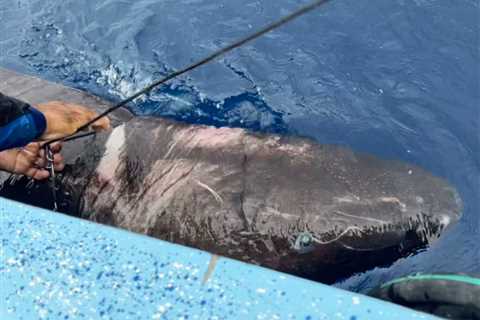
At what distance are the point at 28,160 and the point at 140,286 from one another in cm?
173

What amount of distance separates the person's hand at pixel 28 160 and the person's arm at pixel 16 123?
202 millimetres

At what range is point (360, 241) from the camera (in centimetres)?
296

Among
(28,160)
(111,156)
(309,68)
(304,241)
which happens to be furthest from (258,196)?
(309,68)

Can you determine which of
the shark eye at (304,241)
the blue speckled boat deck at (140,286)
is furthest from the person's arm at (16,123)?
the shark eye at (304,241)

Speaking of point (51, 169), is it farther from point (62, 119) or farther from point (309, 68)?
point (309, 68)

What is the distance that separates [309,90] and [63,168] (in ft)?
6.01

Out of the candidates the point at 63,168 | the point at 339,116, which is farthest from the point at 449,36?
the point at 63,168

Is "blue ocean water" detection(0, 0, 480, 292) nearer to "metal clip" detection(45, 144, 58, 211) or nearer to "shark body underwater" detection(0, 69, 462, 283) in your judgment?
"shark body underwater" detection(0, 69, 462, 283)

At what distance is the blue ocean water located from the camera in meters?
4.05

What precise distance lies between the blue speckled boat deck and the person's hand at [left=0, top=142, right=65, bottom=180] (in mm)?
1307

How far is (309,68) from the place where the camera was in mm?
4609

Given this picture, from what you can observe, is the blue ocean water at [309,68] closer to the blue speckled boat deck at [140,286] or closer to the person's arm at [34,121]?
the person's arm at [34,121]

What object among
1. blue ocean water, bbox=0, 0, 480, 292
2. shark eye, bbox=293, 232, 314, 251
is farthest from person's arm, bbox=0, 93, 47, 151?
shark eye, bbox=293, 232, 314, 251

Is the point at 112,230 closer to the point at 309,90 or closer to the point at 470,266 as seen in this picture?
the point at 470,266
